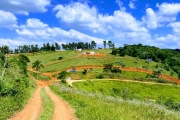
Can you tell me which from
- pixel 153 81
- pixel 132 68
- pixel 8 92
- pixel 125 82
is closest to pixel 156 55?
pixel 132 68

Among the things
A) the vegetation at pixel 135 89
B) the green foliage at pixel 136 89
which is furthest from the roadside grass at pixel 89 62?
the vegetation at pixel 135 89

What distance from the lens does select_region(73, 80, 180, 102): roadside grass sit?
259ft

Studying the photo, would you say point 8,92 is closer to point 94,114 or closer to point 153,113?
point 94,114

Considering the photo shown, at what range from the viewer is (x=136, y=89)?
8706 cm

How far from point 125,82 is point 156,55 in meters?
77.3

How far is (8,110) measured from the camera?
66.5ft

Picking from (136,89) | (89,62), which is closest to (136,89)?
(136,89)

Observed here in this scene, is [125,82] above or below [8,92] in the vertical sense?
below

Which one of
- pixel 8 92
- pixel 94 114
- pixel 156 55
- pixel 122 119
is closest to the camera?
pixel 122 119

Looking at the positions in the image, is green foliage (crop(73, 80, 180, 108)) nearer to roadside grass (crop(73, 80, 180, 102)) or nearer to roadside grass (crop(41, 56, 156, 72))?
roadside grass (crop(73, 80, 180, 102))

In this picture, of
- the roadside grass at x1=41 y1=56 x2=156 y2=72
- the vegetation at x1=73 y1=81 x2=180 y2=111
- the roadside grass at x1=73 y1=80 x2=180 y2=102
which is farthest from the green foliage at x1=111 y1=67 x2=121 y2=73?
the vegetation at x1=73 y1=81 x2=180 y2=111

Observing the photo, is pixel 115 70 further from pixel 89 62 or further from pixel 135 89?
pixel 135 89

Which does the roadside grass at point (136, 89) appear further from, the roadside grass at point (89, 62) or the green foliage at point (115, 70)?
the roadside grass at point (89, 62)

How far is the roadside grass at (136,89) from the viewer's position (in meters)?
78.9
